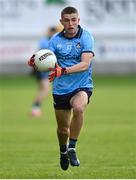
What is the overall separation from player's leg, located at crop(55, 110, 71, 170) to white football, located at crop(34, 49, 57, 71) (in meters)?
0.87

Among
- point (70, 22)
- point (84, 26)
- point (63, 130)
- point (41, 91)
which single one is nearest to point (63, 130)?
point (63, 130)

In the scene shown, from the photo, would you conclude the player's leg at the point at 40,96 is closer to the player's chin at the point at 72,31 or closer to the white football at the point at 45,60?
the player's chin at the point at 72,31

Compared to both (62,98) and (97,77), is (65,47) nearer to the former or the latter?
(62,98)

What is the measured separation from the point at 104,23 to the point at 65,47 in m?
27.7

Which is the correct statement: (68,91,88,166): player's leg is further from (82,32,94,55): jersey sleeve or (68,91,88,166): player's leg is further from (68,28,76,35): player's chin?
(68,28,76,35): player's chin

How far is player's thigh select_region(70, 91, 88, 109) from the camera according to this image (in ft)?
38.5

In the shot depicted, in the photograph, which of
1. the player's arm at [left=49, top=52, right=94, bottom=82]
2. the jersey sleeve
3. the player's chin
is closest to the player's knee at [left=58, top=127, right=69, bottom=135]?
the player's arm at [left=49, top=52, right=94, bottom=82]

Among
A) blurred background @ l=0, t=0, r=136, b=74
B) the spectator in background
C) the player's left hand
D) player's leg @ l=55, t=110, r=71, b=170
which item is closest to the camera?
the player's left hand

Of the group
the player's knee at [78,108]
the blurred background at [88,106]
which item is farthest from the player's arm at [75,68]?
the blurred background at [88,106]

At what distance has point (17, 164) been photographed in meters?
13.3

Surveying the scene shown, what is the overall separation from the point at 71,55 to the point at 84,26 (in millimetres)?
27144

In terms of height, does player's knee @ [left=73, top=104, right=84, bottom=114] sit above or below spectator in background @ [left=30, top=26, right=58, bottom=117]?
above

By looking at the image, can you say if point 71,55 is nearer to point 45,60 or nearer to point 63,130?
point 45,60

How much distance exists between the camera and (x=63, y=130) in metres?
12.4
